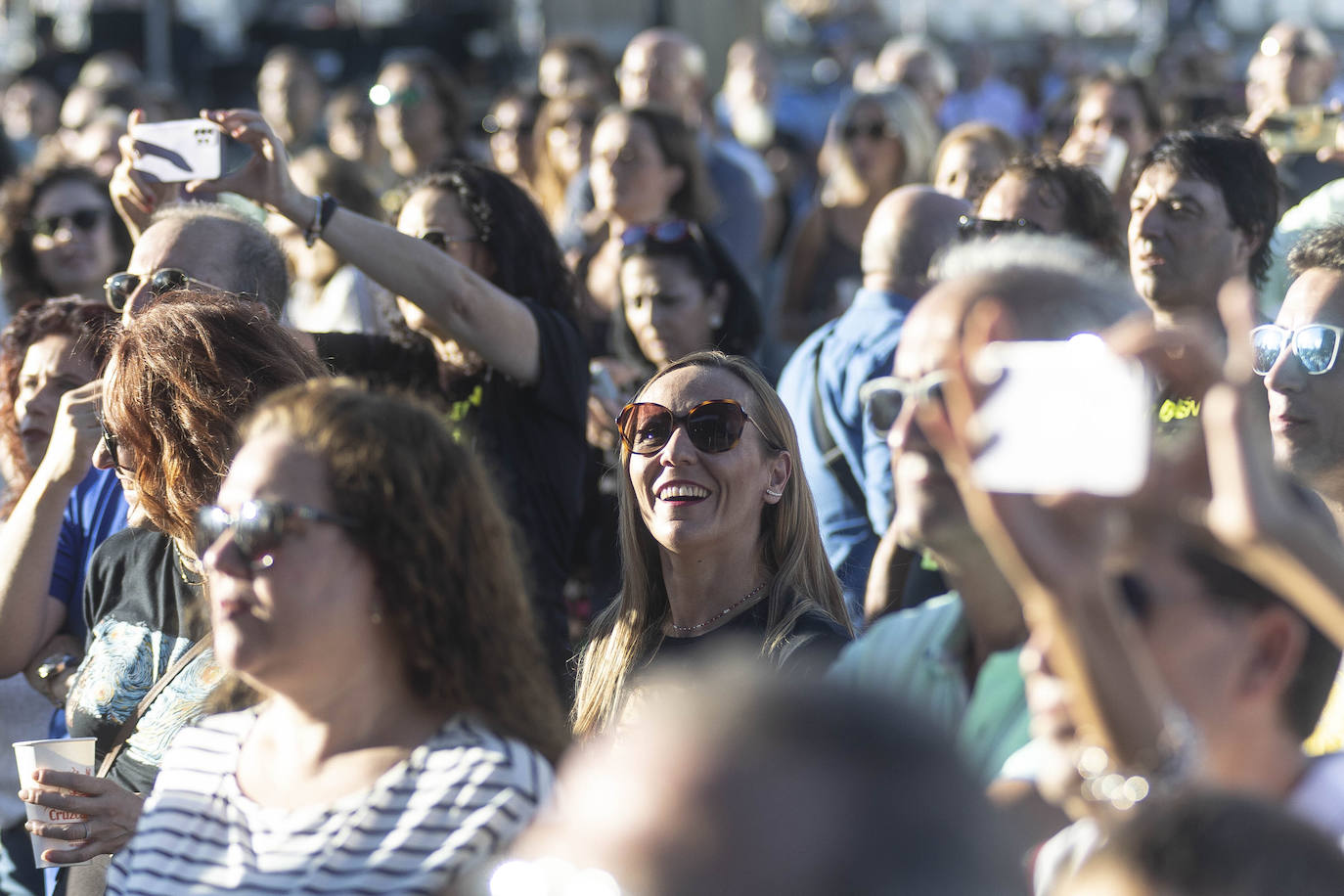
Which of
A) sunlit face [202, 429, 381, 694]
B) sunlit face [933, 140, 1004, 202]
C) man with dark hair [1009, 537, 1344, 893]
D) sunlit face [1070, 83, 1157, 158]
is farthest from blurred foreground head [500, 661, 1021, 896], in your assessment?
sunlit face [1070, 83, 1157, 158]

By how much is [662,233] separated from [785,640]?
2.20 meters

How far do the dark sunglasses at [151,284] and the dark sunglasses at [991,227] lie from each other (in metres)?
1.79

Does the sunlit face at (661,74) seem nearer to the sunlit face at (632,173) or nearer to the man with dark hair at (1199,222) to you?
the sunlit face at (632,173)

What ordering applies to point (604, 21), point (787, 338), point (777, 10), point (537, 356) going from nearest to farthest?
point (537, 356)
point (787, 338)
point (604, 21)
point (777, 10)

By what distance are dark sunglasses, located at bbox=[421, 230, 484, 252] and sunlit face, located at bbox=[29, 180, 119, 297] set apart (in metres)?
1.54

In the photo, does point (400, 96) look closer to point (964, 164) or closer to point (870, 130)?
point (870, 130)

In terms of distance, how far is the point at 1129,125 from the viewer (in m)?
6.35

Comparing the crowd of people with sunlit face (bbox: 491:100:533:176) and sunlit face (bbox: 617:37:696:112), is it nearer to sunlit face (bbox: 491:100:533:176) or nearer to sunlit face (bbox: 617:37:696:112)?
sunlit face (bbox: 617:37:696:112)

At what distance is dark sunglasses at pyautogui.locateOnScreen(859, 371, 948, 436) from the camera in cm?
174

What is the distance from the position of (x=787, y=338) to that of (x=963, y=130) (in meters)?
1.09

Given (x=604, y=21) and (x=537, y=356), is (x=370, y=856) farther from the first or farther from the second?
(x=604, y=21)

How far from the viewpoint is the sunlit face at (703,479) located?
3.06 metres

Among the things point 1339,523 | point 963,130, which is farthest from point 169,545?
point 963,130

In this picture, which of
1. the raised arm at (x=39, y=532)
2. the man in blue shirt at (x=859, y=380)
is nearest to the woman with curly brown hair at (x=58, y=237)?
the raised arm at (x=39, y=532)
